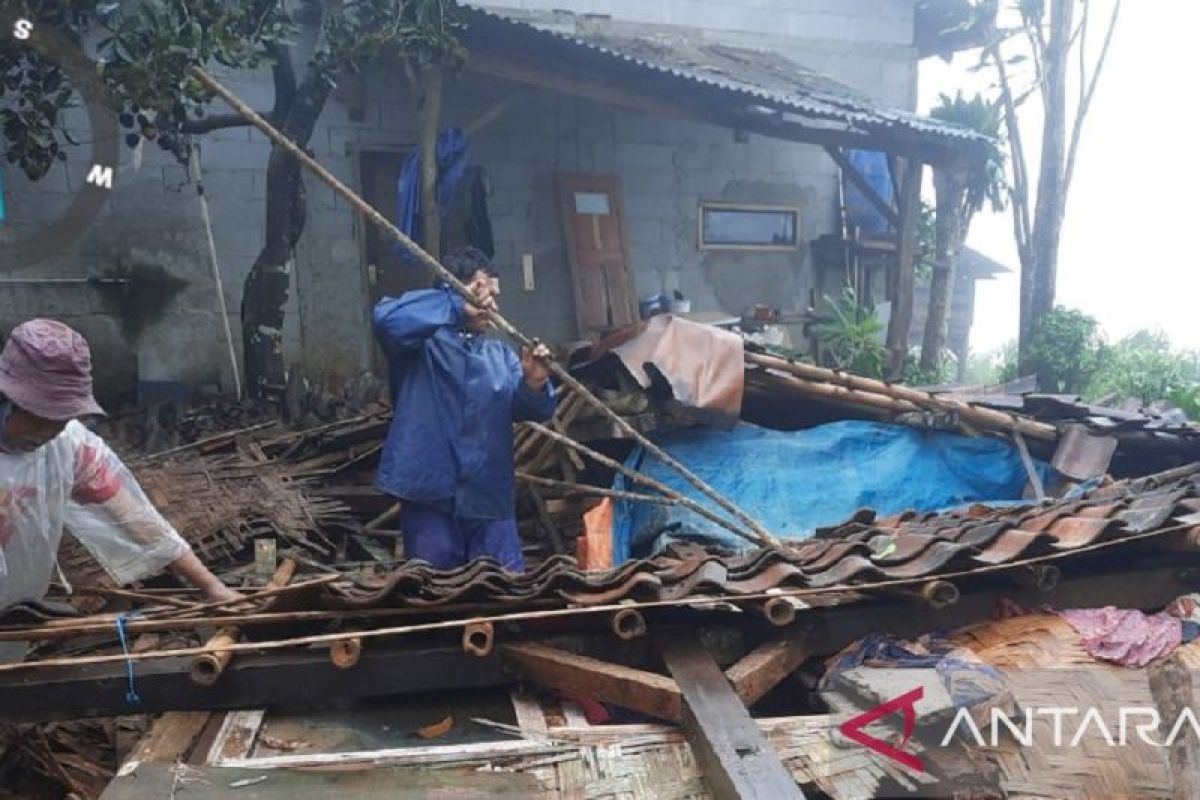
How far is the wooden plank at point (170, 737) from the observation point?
2004 mm

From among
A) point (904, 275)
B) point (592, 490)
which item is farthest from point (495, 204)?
point (592, 490)

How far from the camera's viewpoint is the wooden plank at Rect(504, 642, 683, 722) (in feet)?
7.00

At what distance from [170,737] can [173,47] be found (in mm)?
4446

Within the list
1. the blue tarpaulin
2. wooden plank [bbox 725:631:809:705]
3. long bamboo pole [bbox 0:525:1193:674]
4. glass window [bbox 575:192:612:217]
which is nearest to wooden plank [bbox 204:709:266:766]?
long bamboo pole [bbox 0:525:1193:674]

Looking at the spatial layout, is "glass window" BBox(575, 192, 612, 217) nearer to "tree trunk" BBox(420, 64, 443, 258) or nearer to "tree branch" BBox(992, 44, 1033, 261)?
"tree trunk" BBox(420, 64, 443, 258)

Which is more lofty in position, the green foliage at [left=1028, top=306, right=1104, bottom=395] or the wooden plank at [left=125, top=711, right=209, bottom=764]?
the wooden plank at [left=125, top=711, right=209, bottom=764]

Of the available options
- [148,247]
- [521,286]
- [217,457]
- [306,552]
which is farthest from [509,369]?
[148,247]

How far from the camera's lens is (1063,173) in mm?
11875

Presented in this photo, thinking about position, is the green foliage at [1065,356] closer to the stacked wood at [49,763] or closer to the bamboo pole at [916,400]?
the bamboo pole at [916,400]

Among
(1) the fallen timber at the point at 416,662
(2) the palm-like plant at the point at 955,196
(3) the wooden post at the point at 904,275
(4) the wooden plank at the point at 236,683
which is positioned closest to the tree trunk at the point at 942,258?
(2) the palm-like plant at the point at 955,196

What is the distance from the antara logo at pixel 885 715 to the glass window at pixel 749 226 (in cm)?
834

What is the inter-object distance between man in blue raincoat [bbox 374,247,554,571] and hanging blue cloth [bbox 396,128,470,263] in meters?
2.82

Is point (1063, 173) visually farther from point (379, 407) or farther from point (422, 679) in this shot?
point (422, 679)

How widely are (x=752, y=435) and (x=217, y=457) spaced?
364 centimetres
